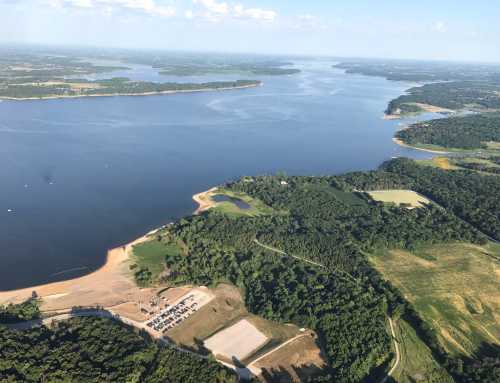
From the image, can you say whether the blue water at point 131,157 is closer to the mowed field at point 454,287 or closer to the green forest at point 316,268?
the green forest at point 316,268

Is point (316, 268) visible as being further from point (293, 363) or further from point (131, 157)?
point (131, 157)

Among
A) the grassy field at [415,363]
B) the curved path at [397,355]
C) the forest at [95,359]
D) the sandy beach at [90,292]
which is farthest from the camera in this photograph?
the sandy beach at [90,292]

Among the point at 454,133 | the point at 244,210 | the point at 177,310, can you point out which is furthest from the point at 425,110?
the point at 177,310

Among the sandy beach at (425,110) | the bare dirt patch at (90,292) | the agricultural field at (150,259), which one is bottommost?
the bare dirt patch at (90,292)

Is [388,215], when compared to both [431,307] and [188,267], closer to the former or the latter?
[431,307]

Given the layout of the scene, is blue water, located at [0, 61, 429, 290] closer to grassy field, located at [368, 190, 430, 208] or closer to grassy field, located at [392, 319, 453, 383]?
grassy field, located at [368, 190, 430, 208]

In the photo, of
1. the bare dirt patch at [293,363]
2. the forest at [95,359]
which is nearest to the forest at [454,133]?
the bare dirt patch at [293,363]

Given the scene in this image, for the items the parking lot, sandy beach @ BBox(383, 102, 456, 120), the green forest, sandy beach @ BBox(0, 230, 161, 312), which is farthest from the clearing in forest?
sandy beach @ BBox(383, 102, 456, 120)
